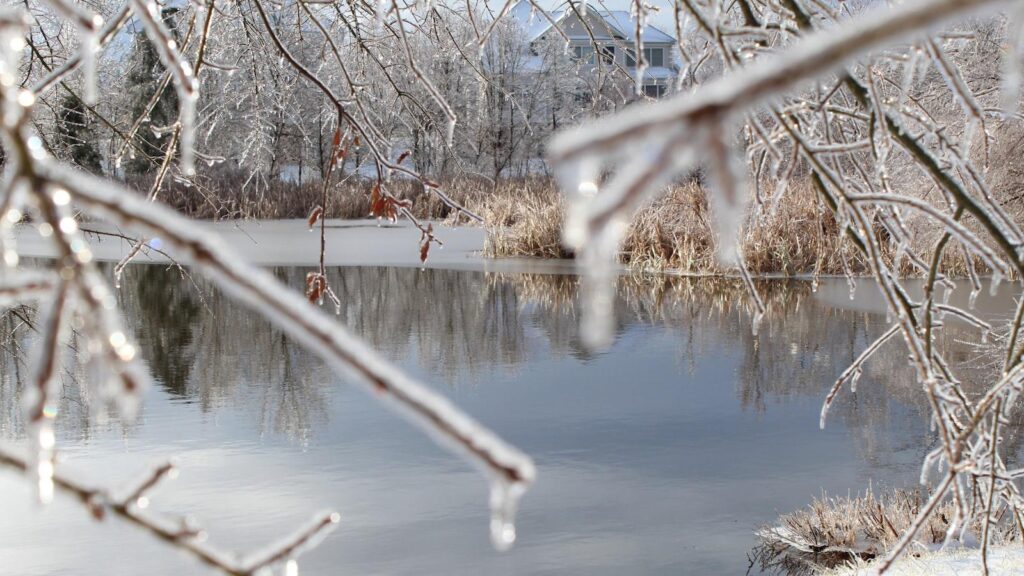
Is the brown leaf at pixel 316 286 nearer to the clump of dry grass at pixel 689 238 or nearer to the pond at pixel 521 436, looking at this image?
the pond at pixel 521 436

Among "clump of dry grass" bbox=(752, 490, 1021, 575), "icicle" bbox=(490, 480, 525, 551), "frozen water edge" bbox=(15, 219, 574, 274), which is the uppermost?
"frozen water edge" bbox=(15, 219, 574, 274)

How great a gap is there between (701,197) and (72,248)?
11.0 meters

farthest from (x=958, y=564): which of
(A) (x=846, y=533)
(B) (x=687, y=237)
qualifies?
(B) (x=687, y=237)

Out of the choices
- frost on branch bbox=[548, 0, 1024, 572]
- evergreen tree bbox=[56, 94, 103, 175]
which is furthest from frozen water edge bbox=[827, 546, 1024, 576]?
evergreen tree bbox=[56, 94, 103, 175]

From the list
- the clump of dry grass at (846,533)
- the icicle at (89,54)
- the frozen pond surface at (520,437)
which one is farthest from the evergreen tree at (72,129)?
the clump of dry grass at (846,533)

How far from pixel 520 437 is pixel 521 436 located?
1.0 inches

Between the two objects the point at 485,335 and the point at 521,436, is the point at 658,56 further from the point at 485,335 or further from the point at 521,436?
the point at 521,436

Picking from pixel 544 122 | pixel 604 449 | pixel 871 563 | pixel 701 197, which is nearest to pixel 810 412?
pixel 604 449

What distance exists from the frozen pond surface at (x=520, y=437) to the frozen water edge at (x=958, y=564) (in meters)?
0.89

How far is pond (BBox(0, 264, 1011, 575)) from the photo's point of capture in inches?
183

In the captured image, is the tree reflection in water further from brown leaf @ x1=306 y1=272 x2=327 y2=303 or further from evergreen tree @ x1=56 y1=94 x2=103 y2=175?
brown leaf @ x1=306 y1=272 x2=327 y2=303

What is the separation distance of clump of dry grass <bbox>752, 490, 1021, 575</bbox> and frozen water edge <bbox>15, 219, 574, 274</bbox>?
6781 mm

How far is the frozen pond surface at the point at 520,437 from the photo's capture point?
465 cm

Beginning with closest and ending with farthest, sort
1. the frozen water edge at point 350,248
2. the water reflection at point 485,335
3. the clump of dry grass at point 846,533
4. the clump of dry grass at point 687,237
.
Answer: the clump of dry grass at point 846,533 → the water reflection at point 485,335 → the clump of dry grass at point 687,237 → the frozen water edge at point 350,248
